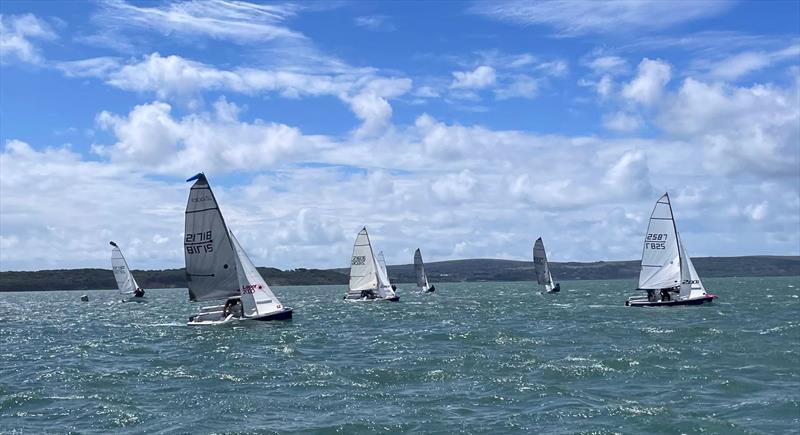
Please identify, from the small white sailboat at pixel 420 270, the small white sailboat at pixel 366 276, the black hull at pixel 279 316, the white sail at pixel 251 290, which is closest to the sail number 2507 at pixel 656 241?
the small white sailboat at pixel 366 276

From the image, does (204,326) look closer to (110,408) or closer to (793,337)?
(110,408)

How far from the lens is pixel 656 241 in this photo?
67500mm

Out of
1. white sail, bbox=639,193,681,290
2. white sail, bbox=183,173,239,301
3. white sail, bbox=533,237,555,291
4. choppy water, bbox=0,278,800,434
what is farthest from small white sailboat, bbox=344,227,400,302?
choppy water, bbox=0,278,800,434

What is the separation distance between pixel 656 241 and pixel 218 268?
3723 centimetres

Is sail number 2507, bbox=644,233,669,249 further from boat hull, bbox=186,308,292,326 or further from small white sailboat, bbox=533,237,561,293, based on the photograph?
small white sailboat, bbox=533,237,561,293

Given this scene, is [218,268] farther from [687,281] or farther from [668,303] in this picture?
[687,281]

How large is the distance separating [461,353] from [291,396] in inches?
425

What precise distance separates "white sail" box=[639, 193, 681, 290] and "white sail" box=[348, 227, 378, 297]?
105ft

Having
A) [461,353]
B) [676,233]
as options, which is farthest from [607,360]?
[676,233]

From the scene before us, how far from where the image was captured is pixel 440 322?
52031mm

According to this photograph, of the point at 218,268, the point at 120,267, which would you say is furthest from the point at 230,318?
the point at 120,267

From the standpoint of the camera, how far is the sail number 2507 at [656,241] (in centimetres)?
6731

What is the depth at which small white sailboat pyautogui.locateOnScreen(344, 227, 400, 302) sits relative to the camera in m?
89.1

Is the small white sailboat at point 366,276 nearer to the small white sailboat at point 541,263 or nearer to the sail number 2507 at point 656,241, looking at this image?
the sail number 2507 at point 656,241
